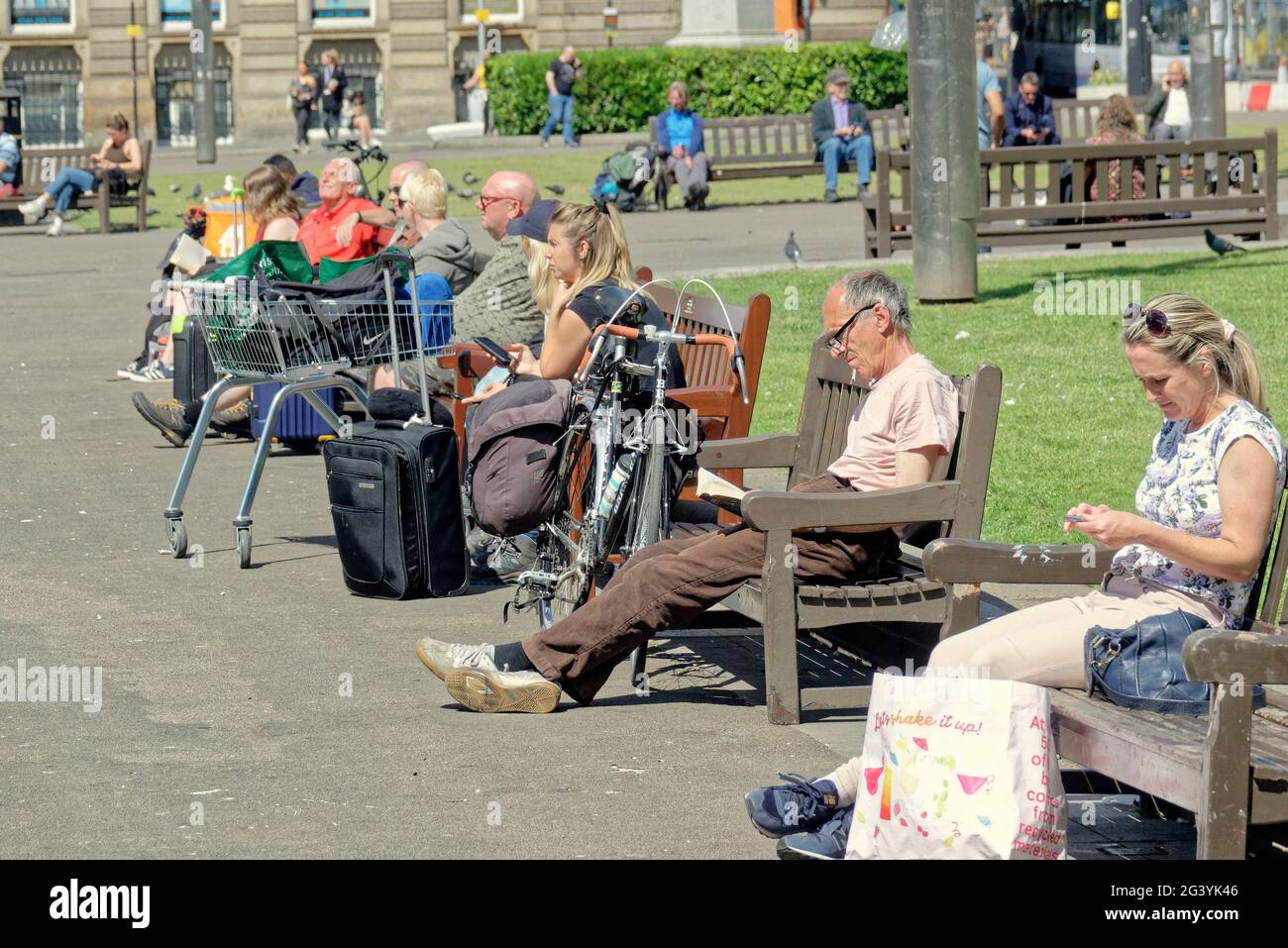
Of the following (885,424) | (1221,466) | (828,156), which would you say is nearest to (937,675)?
(1221,466)

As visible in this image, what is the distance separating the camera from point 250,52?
1795 inches

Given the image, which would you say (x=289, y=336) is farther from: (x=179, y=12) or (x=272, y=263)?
(x=179, y=12)

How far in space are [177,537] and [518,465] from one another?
2173 millimetres

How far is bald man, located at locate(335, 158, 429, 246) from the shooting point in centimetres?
1090

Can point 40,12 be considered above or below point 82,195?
above

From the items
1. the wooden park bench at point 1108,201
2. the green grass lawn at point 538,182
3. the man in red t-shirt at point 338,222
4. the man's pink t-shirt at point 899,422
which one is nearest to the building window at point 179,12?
the green grass lawn at point 538,182

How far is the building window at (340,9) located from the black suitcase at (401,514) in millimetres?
40513

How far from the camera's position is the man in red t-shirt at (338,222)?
11117mm

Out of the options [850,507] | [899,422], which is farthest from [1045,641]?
[899,422]

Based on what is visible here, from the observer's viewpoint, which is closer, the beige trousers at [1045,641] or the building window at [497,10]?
the beige trousers at [1045,641]

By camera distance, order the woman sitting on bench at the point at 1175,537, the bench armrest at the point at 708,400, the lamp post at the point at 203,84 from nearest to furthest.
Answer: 1. the woman sitting on bench at the point at 1175,537
2. the bench armrest at the point at 708,400
3. the lamp post at the point at 203,84

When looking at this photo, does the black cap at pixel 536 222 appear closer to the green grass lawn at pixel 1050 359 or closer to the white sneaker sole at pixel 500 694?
the green grass lawn at pixel 1050 359

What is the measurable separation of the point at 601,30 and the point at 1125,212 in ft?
98.5

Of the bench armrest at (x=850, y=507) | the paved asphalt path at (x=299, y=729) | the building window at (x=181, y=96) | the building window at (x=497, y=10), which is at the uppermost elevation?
the building window at (x=497, y=10)
